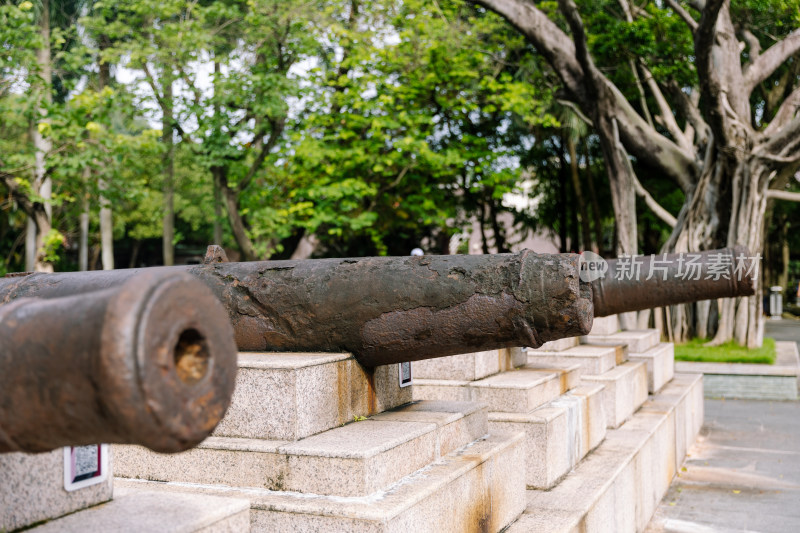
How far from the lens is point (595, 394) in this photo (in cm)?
620

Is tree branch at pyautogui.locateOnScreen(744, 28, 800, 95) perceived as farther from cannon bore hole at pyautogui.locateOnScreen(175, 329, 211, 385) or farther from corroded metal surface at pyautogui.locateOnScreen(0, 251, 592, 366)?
cannon bore hole at pyautogui.locateOnScreen(175, 329, 211, 385)

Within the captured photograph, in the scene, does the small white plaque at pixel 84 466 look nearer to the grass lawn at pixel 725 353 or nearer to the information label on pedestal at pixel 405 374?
the information label on pedestal at pixel 405 374

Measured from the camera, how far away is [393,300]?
3.59 meters

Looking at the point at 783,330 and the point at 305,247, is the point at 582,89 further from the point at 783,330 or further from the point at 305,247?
the point at 305,247

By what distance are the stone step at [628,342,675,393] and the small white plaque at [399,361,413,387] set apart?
5.07m

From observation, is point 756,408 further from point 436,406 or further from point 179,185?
point 179,185

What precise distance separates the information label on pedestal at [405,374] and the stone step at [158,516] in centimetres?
190

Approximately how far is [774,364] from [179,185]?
24035 millimetres

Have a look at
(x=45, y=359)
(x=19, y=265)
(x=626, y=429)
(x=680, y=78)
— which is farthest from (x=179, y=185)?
(x=45, y=359)

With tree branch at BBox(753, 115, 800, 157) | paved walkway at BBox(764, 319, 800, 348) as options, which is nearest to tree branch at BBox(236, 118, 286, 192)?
tree branch at BBox(753, 115, 800, 157)

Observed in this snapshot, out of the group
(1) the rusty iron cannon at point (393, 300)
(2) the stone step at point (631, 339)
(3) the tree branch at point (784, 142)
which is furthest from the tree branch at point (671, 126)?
(1) the rusty iron cannon at point (393, 300)

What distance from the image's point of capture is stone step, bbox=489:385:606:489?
496cm

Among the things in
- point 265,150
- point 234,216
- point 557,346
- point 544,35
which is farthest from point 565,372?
point 265,150

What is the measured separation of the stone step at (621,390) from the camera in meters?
6.92
